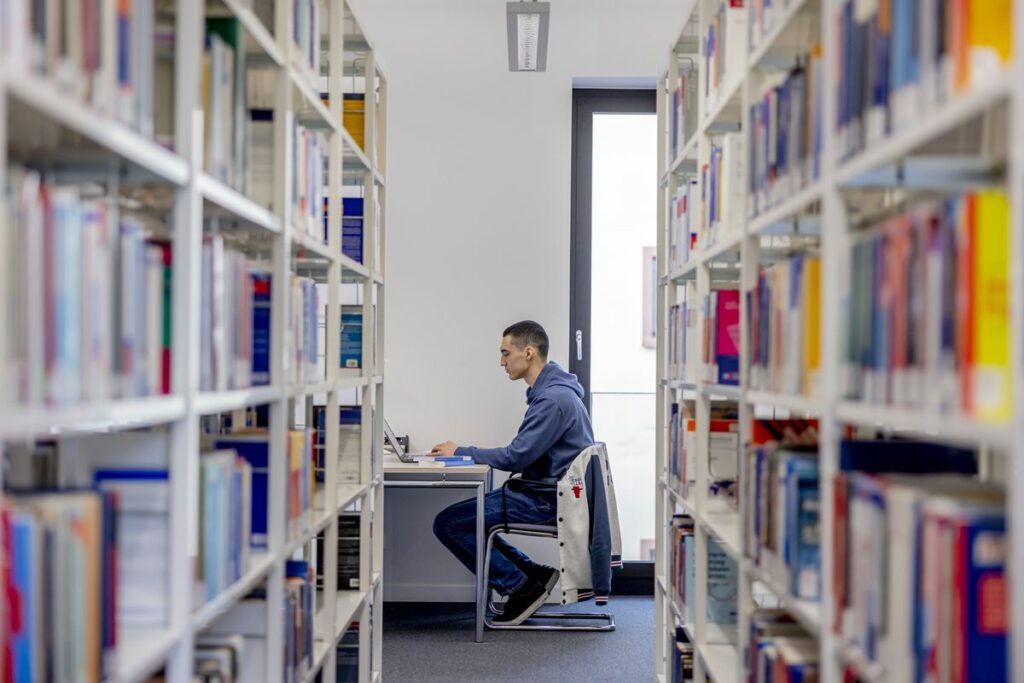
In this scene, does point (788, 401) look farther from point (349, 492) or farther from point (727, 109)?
point (349, 492)

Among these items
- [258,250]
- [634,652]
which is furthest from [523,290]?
[258,250]

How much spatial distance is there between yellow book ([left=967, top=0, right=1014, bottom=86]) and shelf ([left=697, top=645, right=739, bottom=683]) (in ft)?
5.34

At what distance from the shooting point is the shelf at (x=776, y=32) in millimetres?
1809

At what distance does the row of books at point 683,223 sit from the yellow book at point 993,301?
1.88m

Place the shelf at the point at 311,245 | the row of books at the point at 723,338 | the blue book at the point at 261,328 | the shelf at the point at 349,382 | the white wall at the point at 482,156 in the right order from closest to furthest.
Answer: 1. the blue book at the point at 261,328
2. the shelf at the point at 311,245
3. the row of books at the point at 723,338
4. the shelf at the point at 349,382
5. the white wall at the point at 482,156

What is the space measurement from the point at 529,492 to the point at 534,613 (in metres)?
0.62

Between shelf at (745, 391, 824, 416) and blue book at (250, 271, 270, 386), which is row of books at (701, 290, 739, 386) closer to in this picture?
shelf at (745, 391, 824, 416)

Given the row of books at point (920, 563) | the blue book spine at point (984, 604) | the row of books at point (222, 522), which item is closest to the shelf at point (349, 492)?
the row of books at point (222, 522)

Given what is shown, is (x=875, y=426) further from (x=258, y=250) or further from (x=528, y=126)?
(x=528, y=126)

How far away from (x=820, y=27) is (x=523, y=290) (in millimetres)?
3347

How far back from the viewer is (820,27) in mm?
1946

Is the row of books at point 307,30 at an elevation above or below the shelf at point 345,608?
above

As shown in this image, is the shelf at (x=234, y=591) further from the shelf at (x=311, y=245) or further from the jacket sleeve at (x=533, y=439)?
the jacket sleeve at (x=533, y=439)

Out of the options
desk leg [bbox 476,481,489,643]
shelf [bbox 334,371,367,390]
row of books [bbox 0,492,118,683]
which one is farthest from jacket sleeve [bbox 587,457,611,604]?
row of books [bbox 0,492,118,683]
